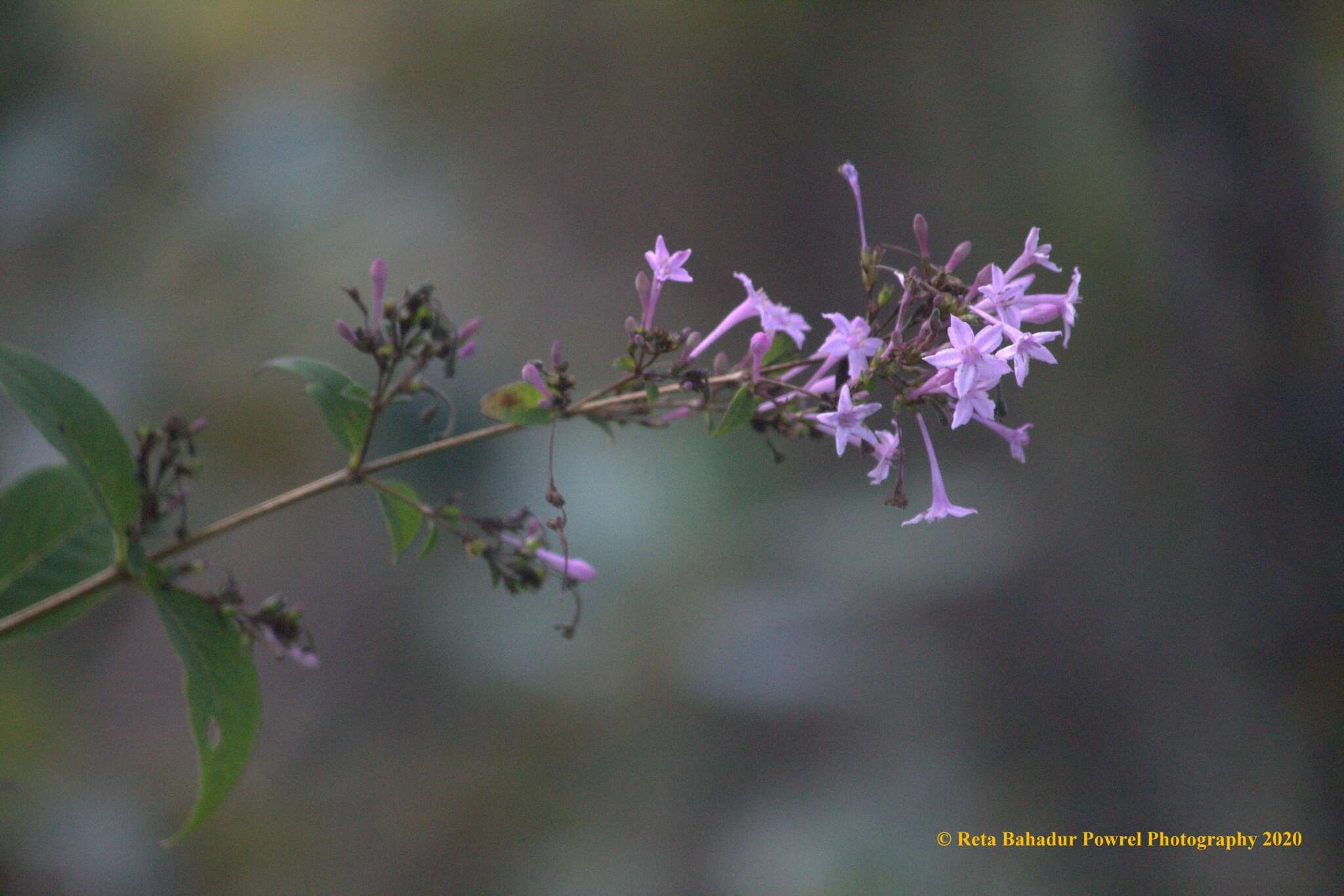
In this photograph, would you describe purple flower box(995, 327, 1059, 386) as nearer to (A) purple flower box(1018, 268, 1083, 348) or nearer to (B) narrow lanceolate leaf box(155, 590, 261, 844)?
(A) purple flower box(1018, 268, 1083, 348)

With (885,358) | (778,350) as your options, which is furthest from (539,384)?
(885,358)

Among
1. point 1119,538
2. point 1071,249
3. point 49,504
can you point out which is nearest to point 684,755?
point 1119,538

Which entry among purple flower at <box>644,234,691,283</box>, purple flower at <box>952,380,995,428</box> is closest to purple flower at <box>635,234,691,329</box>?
purple flower at <box>644,234,691,283</box>

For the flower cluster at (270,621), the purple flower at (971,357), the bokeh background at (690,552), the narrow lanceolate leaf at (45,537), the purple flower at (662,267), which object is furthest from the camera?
the bokeh background at (690,552)

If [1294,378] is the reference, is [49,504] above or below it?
below

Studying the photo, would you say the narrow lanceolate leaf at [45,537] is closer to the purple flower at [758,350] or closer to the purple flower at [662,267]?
the purple flower at [662,267]

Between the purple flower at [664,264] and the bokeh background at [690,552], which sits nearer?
the purple flower at [664,264]

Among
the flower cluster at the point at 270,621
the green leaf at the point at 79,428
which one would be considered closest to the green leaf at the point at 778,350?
the flower cluster at the point at 270,621

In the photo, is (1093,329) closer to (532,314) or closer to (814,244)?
(814,244)
